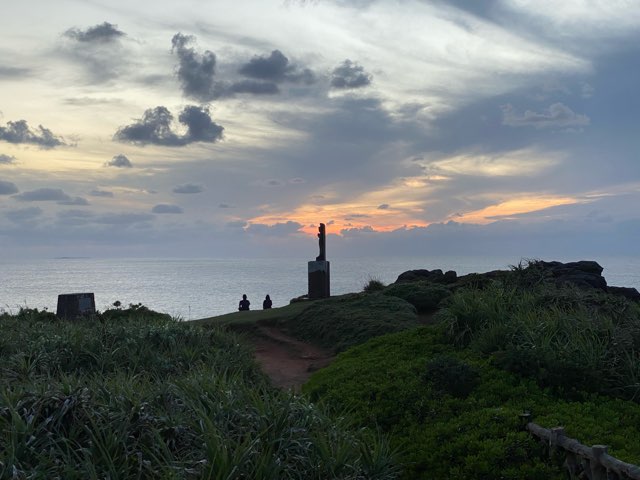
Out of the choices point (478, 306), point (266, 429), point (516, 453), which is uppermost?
point (478, 306)

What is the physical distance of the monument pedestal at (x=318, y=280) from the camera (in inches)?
1133

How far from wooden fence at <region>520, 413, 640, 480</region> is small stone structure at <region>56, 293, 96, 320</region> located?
15.6 m

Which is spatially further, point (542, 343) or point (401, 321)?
point (401, 321)

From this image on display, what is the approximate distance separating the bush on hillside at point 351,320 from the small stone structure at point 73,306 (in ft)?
21.5

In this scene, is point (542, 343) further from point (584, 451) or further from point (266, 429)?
point (266, 429)

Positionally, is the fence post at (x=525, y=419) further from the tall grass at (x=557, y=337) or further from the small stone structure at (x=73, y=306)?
the small stone structure at (x=73, y=306)

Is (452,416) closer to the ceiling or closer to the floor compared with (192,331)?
closer to the floor

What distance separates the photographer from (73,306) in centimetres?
2012

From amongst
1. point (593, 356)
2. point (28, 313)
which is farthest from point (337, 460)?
point (28, 313)

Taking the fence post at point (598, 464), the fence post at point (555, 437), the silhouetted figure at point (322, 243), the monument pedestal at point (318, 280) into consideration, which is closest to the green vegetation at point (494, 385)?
the fence post at point (555, 437)

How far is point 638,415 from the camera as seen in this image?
364 inches

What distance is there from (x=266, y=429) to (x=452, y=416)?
3.74 metres

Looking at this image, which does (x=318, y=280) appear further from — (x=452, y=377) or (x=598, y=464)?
(x=598, y=464)

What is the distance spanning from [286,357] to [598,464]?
12.2 meters
